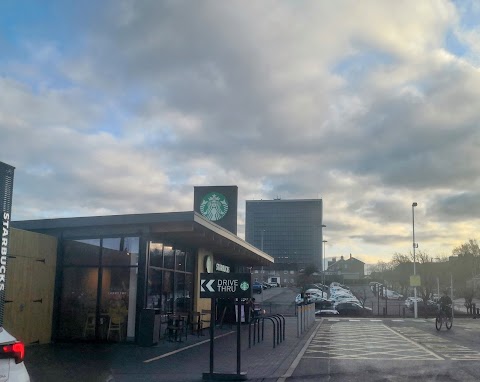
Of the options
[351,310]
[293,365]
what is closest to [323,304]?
[351,310]

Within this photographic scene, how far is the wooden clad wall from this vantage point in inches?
570

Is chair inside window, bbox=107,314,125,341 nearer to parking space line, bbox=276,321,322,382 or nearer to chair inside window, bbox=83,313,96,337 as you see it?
chair inside window, bbox=83,313,96,337

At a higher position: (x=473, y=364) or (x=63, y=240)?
(x=63, y=240)

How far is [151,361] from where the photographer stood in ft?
42.8

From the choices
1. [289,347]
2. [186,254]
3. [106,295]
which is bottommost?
[289,347]

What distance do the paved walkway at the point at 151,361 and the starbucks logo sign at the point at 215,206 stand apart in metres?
11.5

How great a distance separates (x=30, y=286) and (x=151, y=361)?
4.64 m

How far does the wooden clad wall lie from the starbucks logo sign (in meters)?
12.6

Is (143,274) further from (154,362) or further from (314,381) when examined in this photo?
(314,381)

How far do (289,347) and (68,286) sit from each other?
22.6 ft

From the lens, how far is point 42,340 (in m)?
16.0

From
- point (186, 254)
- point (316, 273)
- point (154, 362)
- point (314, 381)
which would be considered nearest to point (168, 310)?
point (186, 254)

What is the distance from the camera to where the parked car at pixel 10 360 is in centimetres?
541

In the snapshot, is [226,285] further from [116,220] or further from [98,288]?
[98,288]
